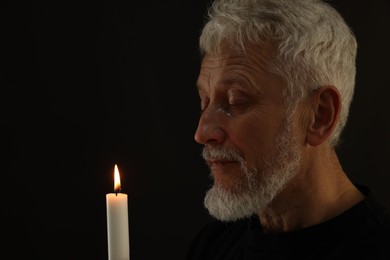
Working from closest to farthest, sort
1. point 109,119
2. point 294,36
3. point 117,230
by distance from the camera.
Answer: point 117,230 < point 294,36 < point 109,119

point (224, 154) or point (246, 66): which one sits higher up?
point (246, 66)

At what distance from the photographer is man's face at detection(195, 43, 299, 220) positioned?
1.49 meters

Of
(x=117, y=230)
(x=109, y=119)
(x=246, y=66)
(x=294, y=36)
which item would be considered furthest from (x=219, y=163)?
(x=109, y=119)

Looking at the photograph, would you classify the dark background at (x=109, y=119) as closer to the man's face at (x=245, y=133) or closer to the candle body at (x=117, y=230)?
the man's face at (x=245, y=133)

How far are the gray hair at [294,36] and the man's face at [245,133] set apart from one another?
30mm

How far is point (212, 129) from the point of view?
1.49 metres

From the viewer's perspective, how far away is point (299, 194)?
1.55 metres

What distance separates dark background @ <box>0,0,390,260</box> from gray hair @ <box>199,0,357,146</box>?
85 centimetres

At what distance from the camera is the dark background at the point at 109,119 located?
228 cm

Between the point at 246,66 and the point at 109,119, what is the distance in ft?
3.24

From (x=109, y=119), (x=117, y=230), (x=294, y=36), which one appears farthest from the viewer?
(x=109, y=119)

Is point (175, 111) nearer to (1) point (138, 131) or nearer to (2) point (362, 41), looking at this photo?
(1) point (138, 131)

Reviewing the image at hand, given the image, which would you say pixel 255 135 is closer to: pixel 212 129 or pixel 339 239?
pixel 212 129

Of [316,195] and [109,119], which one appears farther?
[109,119]
